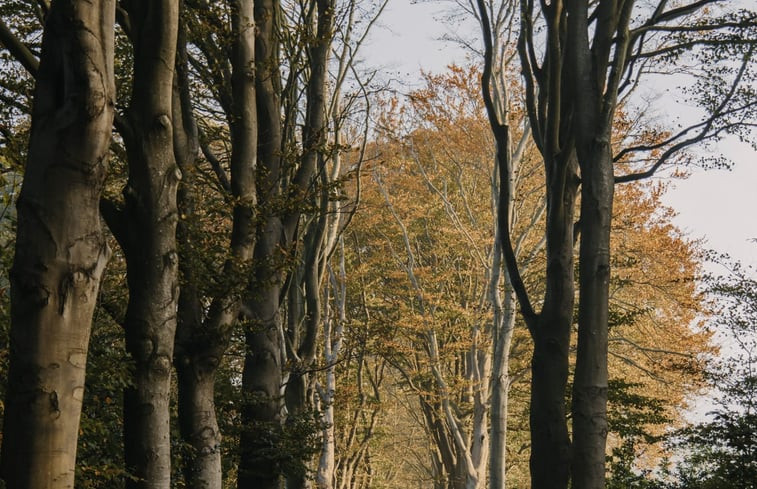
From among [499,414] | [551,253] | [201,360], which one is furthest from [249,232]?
[499,414]

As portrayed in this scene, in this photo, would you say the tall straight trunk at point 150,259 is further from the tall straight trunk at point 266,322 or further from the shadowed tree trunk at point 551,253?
the shadowed tree trunk at point 551,253

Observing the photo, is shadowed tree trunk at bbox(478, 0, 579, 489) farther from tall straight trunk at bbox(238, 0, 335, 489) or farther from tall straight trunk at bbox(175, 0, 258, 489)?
tall straight trunk at bbox(175, 0, 258, 489)

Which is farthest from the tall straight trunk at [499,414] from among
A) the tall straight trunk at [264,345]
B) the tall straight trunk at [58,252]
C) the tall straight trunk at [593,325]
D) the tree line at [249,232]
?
the tall straight trunk at [58,252]

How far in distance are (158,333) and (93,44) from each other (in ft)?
8.65

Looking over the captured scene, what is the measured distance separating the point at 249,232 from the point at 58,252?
14.6ft

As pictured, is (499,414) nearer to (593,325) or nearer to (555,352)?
(555,352)

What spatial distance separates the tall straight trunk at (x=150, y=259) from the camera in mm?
6188

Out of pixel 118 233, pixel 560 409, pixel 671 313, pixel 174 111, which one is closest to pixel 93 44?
pixel 118 233

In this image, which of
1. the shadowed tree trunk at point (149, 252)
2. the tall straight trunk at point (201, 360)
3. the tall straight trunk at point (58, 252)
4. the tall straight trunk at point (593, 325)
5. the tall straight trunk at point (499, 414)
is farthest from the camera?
the tall straight trunk at point (499, 414)

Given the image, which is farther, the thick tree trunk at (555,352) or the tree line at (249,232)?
the thick tree trunk at (555,352)

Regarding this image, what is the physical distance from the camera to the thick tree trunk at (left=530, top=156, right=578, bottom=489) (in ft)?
33.1

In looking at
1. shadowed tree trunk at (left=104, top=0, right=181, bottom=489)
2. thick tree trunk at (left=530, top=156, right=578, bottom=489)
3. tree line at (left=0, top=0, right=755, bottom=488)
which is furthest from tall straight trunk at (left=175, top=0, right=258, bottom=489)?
thick tree trunk at (left=530, top=156, right=578, bottom=489)

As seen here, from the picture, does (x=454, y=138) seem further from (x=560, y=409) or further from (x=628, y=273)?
(x=560, y=409)

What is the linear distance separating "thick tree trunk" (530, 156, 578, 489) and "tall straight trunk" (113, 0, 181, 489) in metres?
5.16
